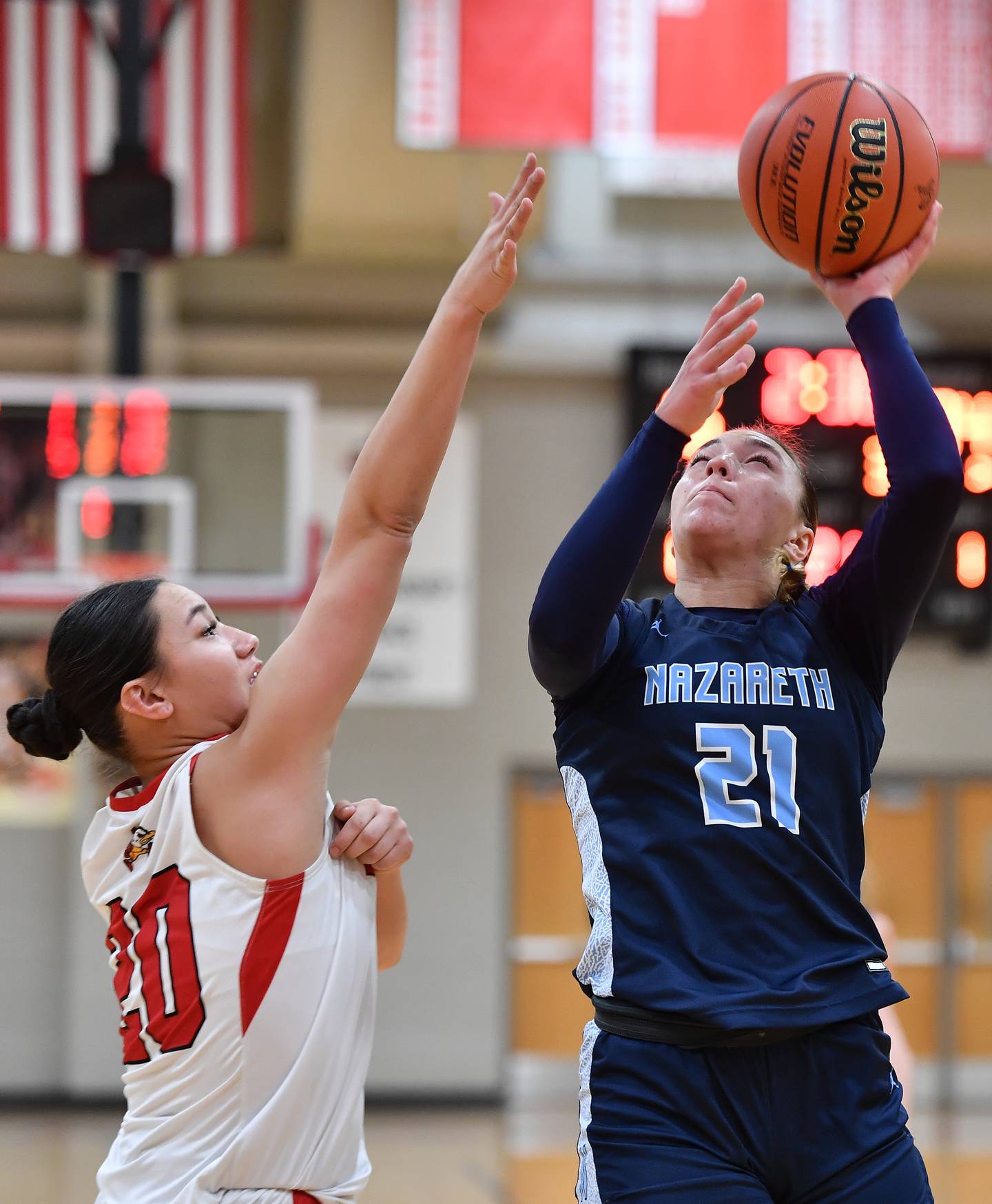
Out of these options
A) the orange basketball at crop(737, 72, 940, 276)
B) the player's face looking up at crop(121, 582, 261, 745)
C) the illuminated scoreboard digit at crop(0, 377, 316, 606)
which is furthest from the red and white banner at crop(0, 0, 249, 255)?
the player's face looking up at crop(121, 582, 261, 745)

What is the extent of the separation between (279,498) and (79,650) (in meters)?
4.58

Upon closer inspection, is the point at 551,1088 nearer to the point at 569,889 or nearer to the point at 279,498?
the point at 569,889

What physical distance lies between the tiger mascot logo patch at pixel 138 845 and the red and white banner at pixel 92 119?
18.2ft

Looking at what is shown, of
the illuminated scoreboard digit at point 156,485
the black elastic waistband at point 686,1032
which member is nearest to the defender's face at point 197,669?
the black elastic waistband at point 686,1032

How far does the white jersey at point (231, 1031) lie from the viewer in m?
1.68

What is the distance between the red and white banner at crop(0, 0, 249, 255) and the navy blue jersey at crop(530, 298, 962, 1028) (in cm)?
553

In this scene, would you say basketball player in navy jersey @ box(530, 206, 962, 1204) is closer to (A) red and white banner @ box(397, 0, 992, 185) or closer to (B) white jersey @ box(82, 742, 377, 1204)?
(B) white jersey @ box(82, 742, 377, 1204)

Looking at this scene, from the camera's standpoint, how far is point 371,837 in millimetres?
1819

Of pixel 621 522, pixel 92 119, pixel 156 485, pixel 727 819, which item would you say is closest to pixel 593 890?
pixel 727 819

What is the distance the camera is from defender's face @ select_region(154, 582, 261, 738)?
1.83 m

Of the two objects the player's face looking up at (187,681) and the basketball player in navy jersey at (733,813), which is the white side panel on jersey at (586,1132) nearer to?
the basketball player in navy jersey at (733,813)

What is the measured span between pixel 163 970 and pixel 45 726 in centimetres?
37

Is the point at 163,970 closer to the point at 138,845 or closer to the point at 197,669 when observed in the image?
the point at 138,845

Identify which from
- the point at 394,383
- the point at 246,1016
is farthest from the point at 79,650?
the point at 394,383
